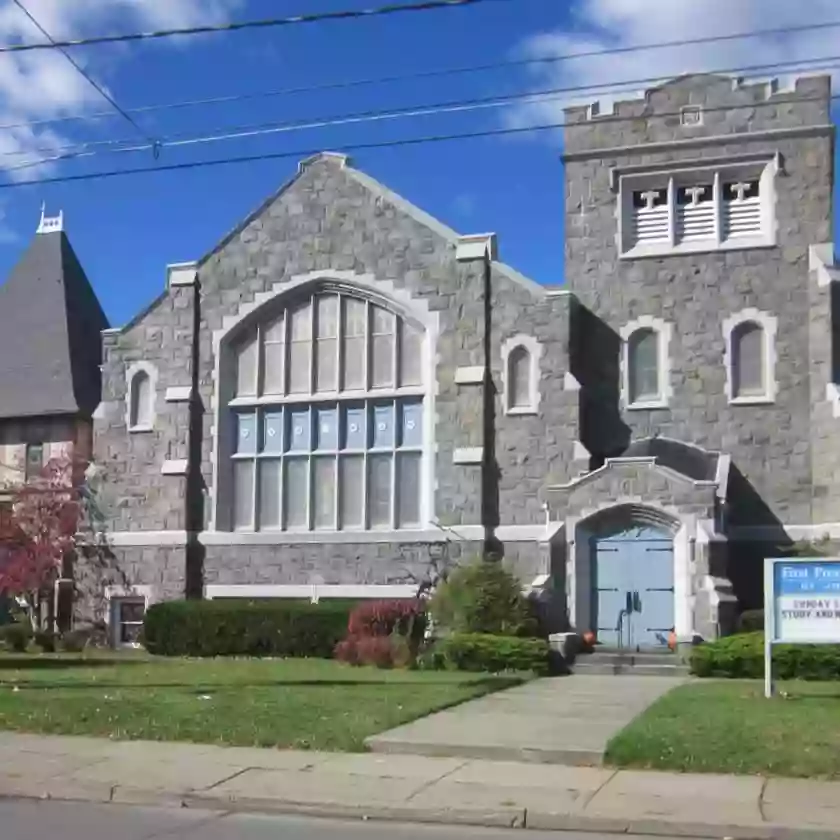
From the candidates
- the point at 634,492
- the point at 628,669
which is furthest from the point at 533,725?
the point at 634,492

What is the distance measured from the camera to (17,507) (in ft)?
98.1

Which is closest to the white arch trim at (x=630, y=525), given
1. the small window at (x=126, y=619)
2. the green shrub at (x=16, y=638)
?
the small window at (x=126, y=619)

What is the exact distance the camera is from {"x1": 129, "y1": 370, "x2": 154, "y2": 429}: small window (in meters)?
29.4

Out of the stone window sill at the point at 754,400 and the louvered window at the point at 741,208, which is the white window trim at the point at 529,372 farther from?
the louvered window at the point at 741,208

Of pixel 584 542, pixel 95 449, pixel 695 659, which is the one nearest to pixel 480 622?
pixel 584 542

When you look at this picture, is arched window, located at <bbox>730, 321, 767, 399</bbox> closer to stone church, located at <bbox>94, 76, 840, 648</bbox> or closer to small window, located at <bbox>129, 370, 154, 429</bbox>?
stone church, located at <bbox>94, 76, 840, 648</bbox>

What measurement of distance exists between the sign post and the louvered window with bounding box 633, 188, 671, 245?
11938mm

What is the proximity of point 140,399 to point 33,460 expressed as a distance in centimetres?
383

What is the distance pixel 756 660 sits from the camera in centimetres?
1948

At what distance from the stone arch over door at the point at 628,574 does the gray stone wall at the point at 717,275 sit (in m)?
2.56

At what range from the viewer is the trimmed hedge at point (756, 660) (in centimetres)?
1900

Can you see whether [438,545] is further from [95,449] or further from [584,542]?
[95,449]

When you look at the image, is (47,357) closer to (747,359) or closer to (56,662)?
(56,662)

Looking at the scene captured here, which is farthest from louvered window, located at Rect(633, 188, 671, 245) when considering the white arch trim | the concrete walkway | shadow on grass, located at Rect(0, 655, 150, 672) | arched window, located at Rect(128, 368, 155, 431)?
shadow on grass, located at Rect(0, 655, 150, 672)
